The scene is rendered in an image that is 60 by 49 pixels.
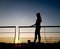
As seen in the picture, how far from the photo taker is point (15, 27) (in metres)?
7.15

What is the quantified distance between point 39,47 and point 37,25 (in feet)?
5.31

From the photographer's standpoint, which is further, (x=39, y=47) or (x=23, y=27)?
(x=23, y=27)

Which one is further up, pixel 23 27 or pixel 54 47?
pixel 23 27

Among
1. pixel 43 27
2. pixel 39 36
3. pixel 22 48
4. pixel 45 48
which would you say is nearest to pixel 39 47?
pixel 45 48

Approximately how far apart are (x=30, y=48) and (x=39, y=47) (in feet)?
0.93

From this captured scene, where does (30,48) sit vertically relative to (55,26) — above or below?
below

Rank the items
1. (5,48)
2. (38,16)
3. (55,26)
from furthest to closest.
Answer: (55,26)
(38,16)
(5,48)

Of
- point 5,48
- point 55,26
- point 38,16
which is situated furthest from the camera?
point 55,26

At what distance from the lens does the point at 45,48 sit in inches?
203

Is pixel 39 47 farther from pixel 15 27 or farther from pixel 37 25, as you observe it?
pixel 15 27

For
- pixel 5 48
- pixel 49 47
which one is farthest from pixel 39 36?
pixel 5 48

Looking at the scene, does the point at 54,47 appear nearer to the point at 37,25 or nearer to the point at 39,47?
the point at 39,47

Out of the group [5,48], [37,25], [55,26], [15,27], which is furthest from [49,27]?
[5,48]

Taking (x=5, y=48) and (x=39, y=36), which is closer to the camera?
(x=5, y=48)
